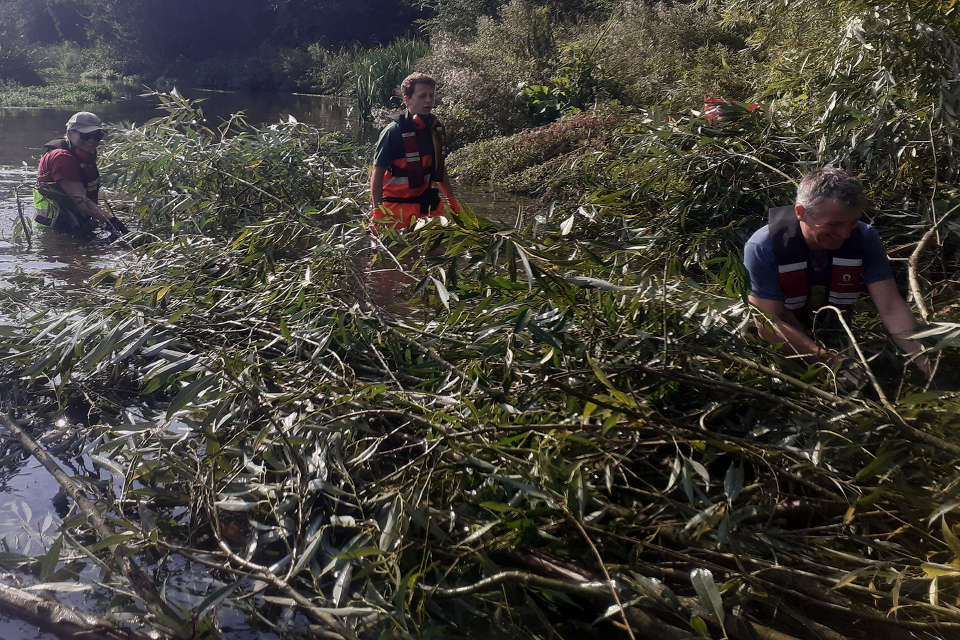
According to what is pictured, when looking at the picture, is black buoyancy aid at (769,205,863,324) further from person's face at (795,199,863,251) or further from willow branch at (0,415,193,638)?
willow branch at (0,415,193,638)

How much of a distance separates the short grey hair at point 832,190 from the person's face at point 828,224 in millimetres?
21

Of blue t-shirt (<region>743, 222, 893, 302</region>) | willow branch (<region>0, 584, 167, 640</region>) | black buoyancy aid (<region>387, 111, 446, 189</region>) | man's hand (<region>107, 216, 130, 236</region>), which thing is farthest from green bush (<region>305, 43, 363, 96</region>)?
willow branch (<region>0, 584, 167, 640</region>)

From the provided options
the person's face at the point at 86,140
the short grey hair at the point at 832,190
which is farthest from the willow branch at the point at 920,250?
the person's face at the point at 86,140

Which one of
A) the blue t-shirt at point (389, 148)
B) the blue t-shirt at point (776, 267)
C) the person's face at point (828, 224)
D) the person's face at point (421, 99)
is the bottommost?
the blue t-shirt at point (776, 267)

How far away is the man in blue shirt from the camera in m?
3.13

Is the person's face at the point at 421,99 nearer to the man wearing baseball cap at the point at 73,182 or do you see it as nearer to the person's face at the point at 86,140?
the man wearing baseball cap at the point at 73,182

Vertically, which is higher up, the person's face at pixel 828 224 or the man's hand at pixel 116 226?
the person's face at pixel 828 224

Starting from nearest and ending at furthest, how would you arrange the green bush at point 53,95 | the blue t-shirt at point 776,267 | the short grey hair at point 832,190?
the short grey hair at point 832,190, the blue t-shirt at point 776,267, the green bush at point 53,95

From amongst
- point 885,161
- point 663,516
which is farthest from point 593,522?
point 885,161

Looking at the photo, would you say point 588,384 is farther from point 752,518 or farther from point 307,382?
point 307,382

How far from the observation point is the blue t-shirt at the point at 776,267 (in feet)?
11.1

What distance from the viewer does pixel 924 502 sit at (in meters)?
2.17

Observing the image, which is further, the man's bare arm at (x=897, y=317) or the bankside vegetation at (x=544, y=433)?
the man's bare arm at (x=897, y=317)

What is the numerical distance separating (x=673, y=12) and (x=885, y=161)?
36.6 ft
